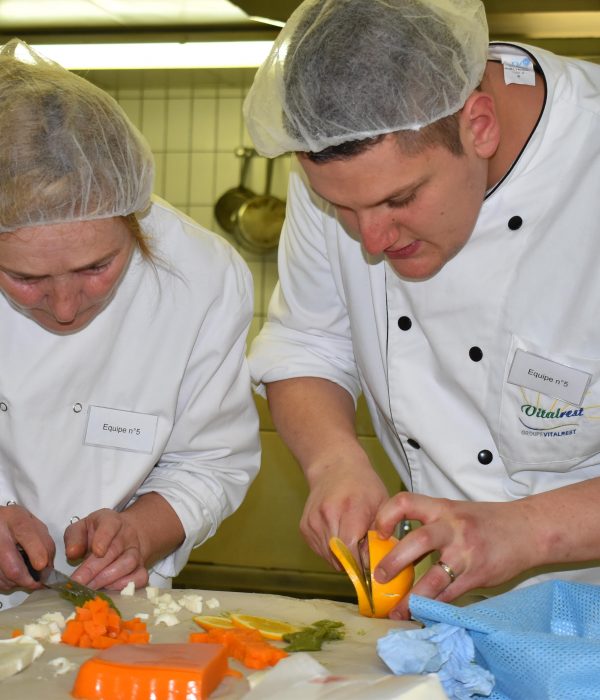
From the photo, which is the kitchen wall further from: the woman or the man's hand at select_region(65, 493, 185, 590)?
the man's hand at select_region(65, 493, 185, 590)

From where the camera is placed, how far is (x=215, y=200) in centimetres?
415

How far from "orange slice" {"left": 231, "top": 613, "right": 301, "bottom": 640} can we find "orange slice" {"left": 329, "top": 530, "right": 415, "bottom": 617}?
113mm

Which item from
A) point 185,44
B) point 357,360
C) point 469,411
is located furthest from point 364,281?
point 185,44

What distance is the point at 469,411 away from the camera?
161 centimetres

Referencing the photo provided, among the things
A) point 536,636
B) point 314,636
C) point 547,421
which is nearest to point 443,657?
point 536,636

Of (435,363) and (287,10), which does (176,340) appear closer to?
(435,363)

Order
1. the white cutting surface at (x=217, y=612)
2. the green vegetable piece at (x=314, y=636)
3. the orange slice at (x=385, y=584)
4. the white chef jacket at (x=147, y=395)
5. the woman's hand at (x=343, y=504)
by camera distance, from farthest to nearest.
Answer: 1. the white chef jacket at (x=147, y=395)
2. the woman's hand at (x=343, y=504)
3. the orange slice at (x=385, y=584)
4. the green vegetable piece at (x=314, y=636)
5. the white cutting surface at (x=217, y=612)

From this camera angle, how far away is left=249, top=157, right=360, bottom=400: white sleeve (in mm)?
1786

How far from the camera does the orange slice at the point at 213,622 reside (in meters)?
1.32

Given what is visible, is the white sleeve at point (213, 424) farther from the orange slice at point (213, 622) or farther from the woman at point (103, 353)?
the orange slice at point (213, 622)

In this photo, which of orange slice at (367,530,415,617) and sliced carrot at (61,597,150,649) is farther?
orange slice at (367,530,415,617)

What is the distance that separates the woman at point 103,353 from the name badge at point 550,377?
56cm

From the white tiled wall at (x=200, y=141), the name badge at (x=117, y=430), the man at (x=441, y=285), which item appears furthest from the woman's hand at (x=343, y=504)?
the white tiled wall at (x=200, y=141)

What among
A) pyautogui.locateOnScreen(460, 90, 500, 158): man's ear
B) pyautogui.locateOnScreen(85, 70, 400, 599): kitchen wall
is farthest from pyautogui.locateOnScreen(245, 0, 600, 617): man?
pyautogui.locateOnScreen(85, 70, 400, 599): kitchen wall
